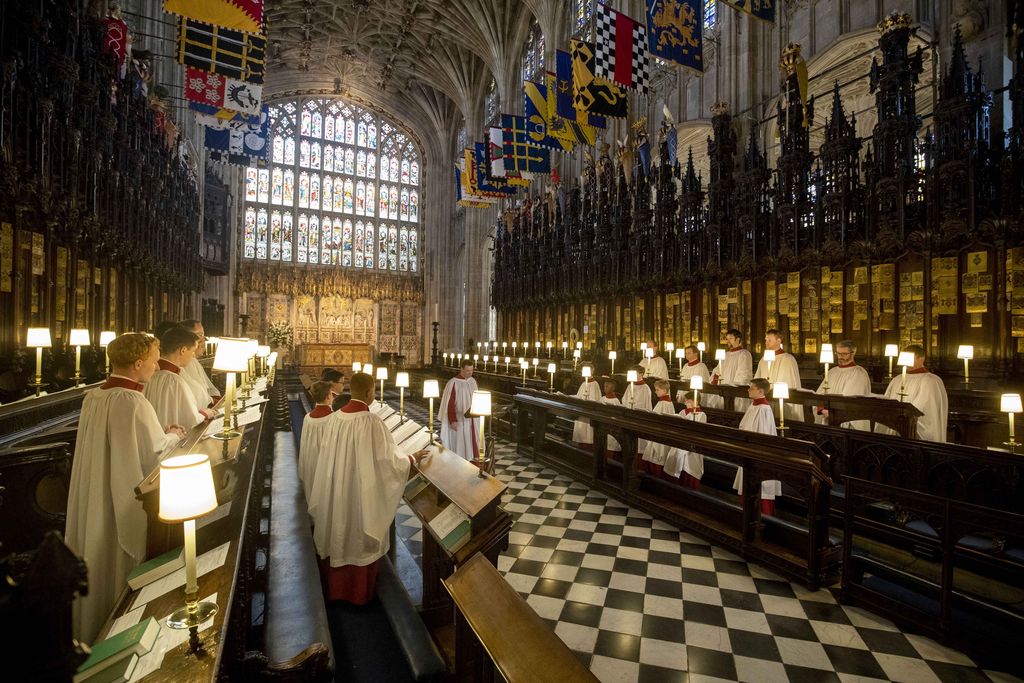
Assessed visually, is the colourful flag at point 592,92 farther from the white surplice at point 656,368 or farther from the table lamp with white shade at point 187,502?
the table lamp with white shade at point 187,502

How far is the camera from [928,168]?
8.43m

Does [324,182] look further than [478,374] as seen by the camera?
Yes

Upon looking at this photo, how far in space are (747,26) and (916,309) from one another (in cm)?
885

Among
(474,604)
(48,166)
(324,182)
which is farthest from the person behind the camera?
(324,182)

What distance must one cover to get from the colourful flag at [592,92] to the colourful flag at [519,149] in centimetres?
310

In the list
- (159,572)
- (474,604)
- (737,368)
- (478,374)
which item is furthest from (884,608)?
(478,374)

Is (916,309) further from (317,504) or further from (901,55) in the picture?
(317,504)

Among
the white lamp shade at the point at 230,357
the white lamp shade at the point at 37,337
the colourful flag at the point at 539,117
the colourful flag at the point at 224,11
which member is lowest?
the white lamp shade at the point at 230,357

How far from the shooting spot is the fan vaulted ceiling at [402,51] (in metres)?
25.0

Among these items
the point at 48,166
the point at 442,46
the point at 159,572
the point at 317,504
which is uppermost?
the point at 442,46

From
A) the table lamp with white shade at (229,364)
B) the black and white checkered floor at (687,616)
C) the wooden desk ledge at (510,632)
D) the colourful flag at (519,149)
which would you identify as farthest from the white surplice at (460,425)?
the colourful flag at (519,149)

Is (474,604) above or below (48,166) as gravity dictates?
below

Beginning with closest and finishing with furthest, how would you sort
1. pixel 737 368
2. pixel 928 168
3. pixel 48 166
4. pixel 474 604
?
1. pixel 474 604
2. pixel 48 166
3. pixel 928 168
4. pixel 737 368

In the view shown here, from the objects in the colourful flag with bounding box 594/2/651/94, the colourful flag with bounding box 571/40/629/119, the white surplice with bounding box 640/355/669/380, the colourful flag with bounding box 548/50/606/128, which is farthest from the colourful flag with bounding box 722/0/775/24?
the white surplice with bounding box 640/355/669/380
